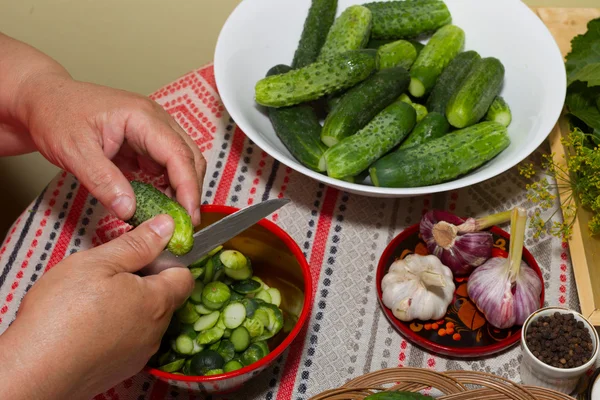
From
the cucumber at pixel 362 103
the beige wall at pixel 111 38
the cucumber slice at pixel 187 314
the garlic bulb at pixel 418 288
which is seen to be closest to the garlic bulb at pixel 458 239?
the garlic bulb at pixel 418 288

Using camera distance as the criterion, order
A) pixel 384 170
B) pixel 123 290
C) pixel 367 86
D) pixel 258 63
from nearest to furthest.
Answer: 1. pixel 123 290
2. pixel 384 170
3. pixel 367 86
4. pixel 258 63

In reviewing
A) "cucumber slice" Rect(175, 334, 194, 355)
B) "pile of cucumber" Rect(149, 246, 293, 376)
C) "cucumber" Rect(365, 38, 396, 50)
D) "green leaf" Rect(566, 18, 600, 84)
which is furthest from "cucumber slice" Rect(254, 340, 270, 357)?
"green leaf" Rect(566, 18, 600, 84)

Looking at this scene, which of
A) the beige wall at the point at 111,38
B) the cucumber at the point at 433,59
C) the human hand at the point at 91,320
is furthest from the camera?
the beige wall at the point at 111,38

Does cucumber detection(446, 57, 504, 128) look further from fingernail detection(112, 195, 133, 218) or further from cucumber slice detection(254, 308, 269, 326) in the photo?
fingernail detection(112, 195, 133, 218)

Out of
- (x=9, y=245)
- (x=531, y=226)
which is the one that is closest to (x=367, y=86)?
(x=531, y=226)

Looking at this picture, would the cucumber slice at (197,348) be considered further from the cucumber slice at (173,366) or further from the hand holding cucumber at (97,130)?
the hand holding cucumber at (97,130)

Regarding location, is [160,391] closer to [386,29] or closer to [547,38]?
[386,29]
